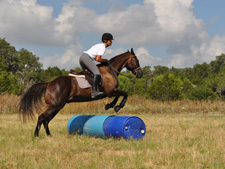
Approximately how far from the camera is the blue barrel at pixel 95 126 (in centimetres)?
852

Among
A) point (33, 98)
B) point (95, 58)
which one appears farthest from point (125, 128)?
point (33, 98)

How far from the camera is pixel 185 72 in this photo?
9219cm

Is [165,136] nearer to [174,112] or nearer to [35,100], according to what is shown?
[35,100]

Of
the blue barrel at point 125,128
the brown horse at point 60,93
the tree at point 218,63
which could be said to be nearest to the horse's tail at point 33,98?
the brown horse at point 60,93

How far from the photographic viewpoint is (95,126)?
8.67 meters

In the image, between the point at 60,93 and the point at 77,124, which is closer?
the point at 60,93

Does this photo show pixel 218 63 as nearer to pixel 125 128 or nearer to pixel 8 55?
pixel 8 55

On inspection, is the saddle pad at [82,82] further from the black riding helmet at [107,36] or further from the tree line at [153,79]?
the tree line at [153,79]

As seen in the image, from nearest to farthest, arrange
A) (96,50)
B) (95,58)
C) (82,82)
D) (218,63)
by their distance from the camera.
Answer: (82,82)
(96,50)
(95,58)
(218,63)

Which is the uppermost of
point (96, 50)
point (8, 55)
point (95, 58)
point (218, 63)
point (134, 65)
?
point (8, 55)

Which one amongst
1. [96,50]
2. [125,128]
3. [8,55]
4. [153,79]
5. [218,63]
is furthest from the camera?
[153,79]

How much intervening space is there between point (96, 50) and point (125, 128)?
2.65 m

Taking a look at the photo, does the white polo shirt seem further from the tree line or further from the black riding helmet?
the tree line

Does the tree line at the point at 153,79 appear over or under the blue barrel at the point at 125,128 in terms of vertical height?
over
